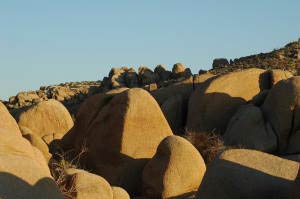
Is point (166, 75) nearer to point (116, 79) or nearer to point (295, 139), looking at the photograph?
point (116, 79)

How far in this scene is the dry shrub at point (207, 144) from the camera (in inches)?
750

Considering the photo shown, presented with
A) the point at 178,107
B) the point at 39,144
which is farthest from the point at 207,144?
the point at 39,144

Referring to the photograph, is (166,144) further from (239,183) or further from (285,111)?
(285,111)

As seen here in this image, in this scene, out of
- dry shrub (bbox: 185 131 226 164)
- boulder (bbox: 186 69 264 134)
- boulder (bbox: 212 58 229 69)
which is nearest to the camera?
dry shrub (bbox: 185 131 226 164)

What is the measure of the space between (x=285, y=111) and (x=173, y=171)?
6661mm

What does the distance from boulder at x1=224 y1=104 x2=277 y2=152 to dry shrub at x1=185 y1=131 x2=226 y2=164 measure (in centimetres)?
60

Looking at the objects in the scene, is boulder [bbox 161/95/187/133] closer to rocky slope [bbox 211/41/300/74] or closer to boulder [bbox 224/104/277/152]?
boulder [bbox 224/104/277/152]

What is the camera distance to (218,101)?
74.1 feet

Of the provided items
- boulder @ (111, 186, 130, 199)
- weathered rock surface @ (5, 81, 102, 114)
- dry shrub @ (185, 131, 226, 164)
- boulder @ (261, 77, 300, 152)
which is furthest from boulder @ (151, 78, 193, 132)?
weathered rock surface @ (5, 81, 102, 114)

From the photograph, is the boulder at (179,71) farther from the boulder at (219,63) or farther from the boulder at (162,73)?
the boulder at (219,63)

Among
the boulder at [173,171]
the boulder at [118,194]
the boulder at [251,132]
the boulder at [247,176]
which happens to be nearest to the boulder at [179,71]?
the boulder at [251,132]

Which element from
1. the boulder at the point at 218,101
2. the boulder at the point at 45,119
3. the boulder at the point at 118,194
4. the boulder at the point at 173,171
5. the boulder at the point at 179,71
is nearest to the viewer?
the boulder at the point at 118,194

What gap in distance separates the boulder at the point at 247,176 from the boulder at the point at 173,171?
4642 mm

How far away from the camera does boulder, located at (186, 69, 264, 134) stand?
22533 mm
